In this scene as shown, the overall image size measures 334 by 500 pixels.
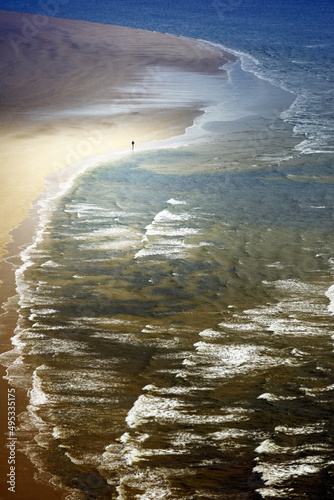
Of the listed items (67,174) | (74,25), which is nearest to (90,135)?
(67,174)

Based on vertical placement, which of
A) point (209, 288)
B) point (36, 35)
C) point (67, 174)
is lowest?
point (209, 288)

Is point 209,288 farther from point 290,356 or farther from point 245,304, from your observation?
point 290,356

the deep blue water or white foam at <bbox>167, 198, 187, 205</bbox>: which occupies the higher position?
the deep blue water

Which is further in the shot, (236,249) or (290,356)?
(236,249)

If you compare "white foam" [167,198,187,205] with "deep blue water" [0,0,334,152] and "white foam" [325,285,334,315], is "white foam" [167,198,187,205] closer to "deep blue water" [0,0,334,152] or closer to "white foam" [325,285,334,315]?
"white foam" [325,285,334,315]

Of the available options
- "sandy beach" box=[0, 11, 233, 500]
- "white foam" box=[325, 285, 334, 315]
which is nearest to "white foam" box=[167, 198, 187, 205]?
"sandy beach" box=[0, 11, 233, 500]

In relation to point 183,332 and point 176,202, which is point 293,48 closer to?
point 176,202

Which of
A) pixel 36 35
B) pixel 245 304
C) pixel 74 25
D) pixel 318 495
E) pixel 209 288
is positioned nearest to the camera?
pixel 318 495

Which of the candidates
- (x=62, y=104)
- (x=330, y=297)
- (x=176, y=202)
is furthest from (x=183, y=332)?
(x=62, y=104)

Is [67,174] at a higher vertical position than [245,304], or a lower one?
higher
